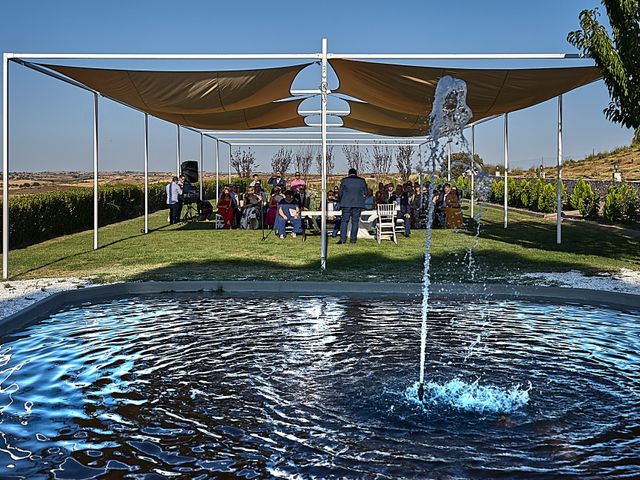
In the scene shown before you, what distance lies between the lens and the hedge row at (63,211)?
1579 centimetres

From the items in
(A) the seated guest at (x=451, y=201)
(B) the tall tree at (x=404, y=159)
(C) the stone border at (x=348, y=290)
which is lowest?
(C) the stone border at (x=348, y=290)

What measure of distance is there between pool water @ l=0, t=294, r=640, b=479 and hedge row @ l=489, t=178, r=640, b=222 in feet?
41.7

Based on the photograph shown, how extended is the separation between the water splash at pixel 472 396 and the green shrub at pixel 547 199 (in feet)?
65.3

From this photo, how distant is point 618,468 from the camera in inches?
153

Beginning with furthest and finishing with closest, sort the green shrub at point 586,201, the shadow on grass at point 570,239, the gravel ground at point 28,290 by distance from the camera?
the green shrub at point 586,201
the shadow on grass at point 570,239
the gravel ground at point 28,290

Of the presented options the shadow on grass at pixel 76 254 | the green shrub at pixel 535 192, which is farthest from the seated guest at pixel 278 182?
the green shrub at pixel 535 192

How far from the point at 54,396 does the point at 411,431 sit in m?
2.43

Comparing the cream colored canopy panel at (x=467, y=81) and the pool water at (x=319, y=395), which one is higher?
the cream colored canopy panel at (x=467, y=81)

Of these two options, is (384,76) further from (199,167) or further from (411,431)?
(199,167)

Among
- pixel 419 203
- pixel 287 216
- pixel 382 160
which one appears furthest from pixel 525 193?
pixel 382 160

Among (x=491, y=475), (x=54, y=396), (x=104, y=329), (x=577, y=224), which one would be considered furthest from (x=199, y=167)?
(x=491, y=475)

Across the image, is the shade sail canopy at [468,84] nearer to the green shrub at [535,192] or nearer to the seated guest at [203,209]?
the seated guest at [203,209]

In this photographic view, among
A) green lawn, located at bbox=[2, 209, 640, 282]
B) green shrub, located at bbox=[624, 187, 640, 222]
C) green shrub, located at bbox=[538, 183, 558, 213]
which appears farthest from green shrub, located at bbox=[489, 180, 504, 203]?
green lawn, located at bbox=[2, 209, 640, 282]

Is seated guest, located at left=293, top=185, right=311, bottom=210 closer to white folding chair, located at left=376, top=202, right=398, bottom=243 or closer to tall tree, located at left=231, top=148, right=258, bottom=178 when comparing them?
white folding chair, located at left=376, top=202, right=398, bottom=243
